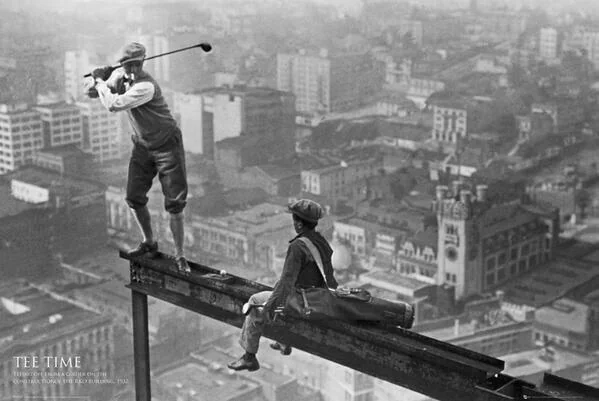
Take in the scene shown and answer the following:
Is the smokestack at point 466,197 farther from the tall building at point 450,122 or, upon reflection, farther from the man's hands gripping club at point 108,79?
the man's hands gripping club at point 108,79

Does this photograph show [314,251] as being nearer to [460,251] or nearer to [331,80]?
[460,251]

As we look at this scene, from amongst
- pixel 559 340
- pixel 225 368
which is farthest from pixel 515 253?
pixel 225 368

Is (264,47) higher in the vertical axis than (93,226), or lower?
higher

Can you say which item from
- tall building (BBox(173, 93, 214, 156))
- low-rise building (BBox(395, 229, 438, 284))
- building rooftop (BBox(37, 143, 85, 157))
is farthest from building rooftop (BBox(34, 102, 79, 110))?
low-rise building (BBox(395, 229, 438, 284))

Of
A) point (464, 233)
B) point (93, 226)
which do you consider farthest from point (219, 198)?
point (464, 233)

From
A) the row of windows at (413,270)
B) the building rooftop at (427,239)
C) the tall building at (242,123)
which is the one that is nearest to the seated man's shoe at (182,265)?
the row of windows at (413,270)

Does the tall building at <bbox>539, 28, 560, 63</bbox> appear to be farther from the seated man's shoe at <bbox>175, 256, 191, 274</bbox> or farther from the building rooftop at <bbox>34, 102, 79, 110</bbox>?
the seated man's shoe at <bbox>175, 256, 191, 274</bbox>

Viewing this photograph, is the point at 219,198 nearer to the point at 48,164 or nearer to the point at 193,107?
the point at 193,107
